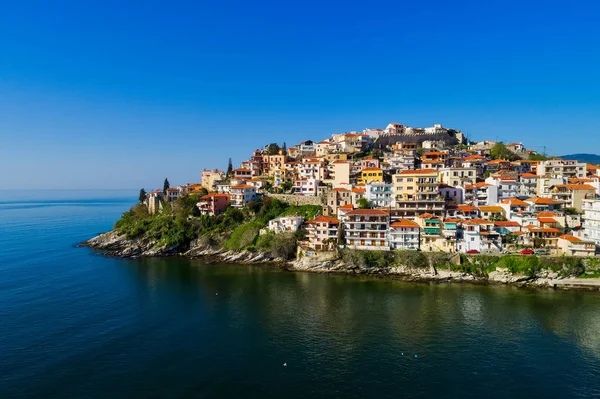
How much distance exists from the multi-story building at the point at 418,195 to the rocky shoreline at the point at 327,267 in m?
8.42

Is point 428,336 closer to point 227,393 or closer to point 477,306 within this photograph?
point 477,306

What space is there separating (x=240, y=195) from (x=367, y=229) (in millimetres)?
21958

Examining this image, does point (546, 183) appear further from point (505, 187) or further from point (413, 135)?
point (413, 135)

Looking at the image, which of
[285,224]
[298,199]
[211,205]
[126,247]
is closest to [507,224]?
[285,224]

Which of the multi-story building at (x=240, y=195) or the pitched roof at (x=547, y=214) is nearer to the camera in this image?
the pitched roof at (x=547, y=214)

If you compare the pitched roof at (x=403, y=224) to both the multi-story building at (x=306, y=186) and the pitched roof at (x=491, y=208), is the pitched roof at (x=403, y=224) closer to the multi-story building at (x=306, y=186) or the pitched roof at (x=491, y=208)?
the pitched roof at (x=491, y=208)

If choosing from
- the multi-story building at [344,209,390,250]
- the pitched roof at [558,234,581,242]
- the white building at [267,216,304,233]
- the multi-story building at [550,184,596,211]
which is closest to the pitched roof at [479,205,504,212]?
the pitched roof at [558,234,581,242]

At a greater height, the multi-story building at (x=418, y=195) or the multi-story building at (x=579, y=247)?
the multi-story building at (x=418, y=195)

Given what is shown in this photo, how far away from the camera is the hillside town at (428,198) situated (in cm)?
3475

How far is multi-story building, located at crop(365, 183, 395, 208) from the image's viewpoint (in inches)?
1672

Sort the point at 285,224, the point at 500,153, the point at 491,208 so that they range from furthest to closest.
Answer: the point at 500,153
the point at 285,224
the point at 491,208

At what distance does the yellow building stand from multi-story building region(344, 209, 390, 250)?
11929 millimetres

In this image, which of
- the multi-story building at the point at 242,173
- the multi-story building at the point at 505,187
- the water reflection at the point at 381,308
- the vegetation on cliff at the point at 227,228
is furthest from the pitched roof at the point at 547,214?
the multi-story building at the point at 242,173

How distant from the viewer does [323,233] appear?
38.7 metres
